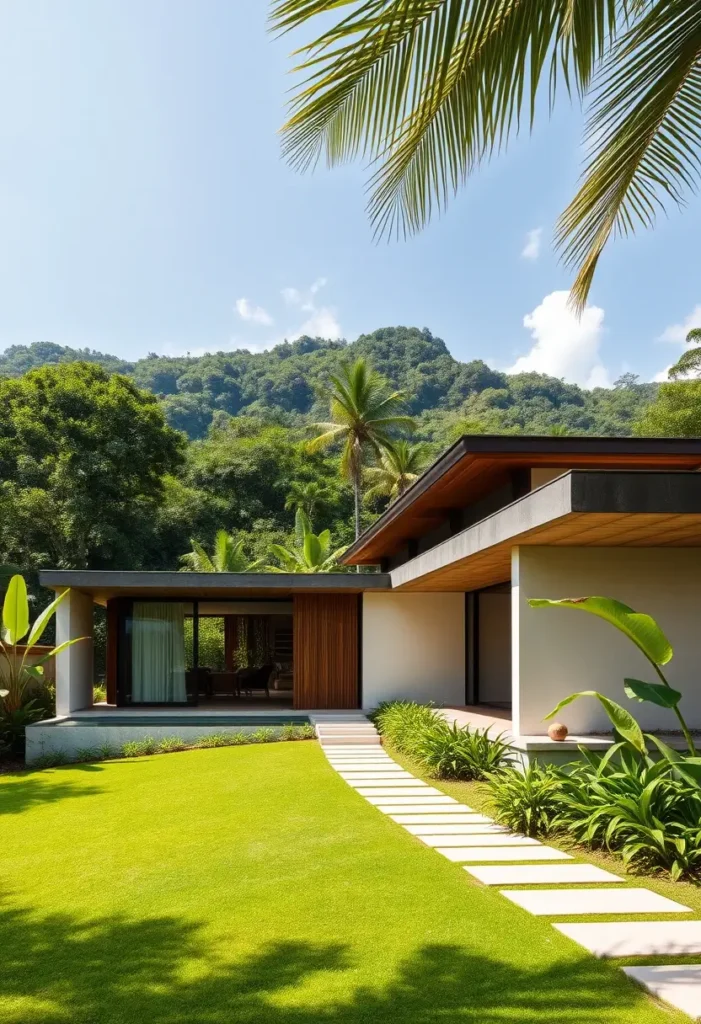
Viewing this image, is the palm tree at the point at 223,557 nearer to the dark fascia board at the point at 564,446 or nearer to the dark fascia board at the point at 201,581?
the dark fascia board at the point at 201,581

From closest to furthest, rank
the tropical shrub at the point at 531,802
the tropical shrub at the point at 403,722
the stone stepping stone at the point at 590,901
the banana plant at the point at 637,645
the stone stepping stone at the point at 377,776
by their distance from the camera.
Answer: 1. the stone stepping stone at the point at 590,901
2. the banana plant at the point at 637,645
3. the tropical shrub at the point at 531,802
4. the stone stepping stone at the point at 377,776
5. the tropical shrub at the point at 403,722

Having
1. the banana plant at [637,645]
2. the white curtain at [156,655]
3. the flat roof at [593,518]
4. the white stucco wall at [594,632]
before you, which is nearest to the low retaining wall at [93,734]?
the white curtain at [156,655]

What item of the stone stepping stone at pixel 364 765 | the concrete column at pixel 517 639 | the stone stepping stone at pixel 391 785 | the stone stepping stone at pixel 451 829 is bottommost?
the stone stepping stone at pixel 364 765

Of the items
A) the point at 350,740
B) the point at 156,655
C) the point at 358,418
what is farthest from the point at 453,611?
the point at 358,418

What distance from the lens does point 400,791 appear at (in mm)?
9055

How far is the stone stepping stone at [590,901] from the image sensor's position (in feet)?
15.9

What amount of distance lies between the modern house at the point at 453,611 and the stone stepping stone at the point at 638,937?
2965 millimetres

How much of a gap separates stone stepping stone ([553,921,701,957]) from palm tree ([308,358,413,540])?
26.3 meters

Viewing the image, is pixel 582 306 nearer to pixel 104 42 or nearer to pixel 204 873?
pixel 104 42

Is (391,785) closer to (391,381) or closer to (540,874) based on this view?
(540,874)

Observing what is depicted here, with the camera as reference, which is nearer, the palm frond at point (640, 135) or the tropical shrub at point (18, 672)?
the palm frond at point (640, 135)

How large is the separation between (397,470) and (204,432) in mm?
19387

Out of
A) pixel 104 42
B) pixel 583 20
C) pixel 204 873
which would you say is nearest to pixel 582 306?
pixel 583 20

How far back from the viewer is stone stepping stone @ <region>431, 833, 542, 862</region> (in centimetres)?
636
